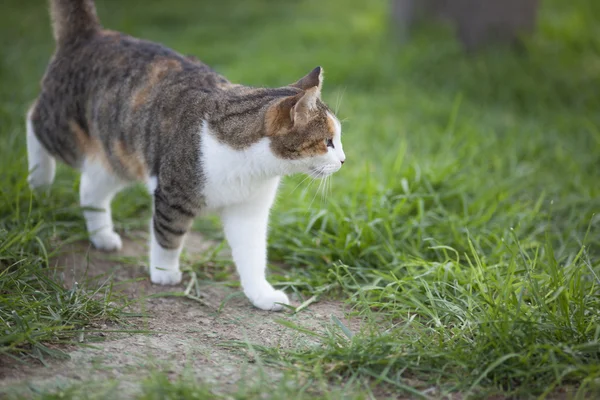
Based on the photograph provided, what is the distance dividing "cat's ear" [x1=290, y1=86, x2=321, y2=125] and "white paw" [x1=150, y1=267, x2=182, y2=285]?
102 centimetres

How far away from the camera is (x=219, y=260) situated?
138 inches

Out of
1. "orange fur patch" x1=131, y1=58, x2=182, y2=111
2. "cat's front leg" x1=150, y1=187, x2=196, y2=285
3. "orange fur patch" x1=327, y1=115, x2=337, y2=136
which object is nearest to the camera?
"orange fur patch" x1=327, y1=115, x2=337, y2=136

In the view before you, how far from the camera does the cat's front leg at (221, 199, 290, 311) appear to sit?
300 cm

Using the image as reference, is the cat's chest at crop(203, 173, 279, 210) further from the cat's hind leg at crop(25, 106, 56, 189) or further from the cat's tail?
the cat's tail

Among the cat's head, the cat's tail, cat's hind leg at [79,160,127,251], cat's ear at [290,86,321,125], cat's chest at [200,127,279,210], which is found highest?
the cat's tail

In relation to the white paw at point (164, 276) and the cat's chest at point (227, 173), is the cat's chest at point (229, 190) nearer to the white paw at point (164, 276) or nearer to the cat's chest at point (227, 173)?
the cat's chest at point (227, 173)

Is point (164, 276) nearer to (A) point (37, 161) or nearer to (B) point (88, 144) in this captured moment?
(B) point (88, 144)

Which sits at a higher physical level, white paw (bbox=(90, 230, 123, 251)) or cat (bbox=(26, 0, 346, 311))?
cat (bbox=(26, 0, 346, 311))

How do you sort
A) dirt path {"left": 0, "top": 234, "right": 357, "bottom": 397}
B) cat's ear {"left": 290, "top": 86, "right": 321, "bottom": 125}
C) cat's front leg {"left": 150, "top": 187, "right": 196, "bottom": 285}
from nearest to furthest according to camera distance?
dirt path {"left": 0, "top": 234, "right": 357, "bottom": 397}, cat's ear {"left": 290, "top": 86, "right": 321, "bottom": 125}, cat's front leg {"left": 150, "top": 187, "right": 196, "bottom": 285}

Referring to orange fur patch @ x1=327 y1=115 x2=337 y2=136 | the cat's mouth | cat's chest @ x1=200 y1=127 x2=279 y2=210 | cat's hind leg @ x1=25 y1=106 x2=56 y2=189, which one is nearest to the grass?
cat's hind leg @ x1=25 y1=106 x2=56 y2=189

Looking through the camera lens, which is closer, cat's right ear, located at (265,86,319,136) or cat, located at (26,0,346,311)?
cat's right ear, located at (265,86,319,136)

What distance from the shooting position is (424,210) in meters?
3.76

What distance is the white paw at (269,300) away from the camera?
118 inches

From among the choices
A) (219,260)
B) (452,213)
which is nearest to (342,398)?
(219,260)
